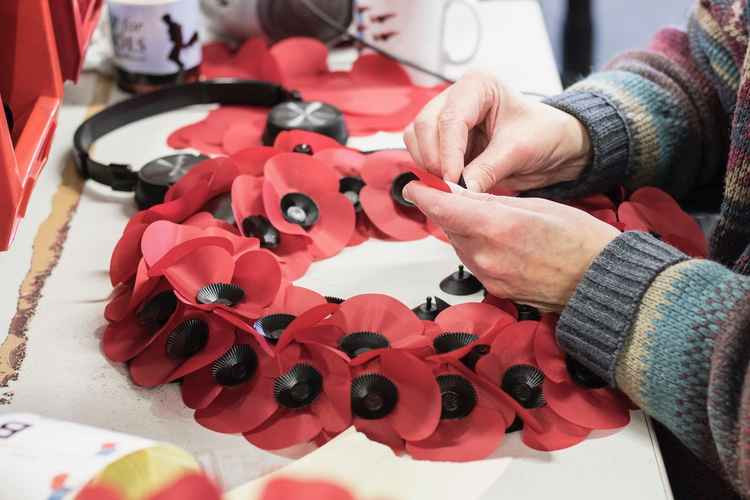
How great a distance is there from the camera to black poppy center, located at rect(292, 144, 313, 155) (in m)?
0.91

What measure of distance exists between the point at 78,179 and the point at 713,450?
0.69 m

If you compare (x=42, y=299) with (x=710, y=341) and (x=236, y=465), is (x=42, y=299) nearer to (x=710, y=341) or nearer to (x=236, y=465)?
(x=236, y=465)

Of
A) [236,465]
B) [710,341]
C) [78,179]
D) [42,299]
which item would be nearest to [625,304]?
[710,341]

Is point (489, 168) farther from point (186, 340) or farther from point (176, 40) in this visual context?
point (176, 40)

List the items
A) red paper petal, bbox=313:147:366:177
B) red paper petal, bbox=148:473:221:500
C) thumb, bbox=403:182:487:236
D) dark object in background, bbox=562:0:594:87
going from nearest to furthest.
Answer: red paper petal, bbox=148:473:221:500 < thumb, bbox=403:182:487:236 < red paper petal, bbox=313:147:366:177 < dark object in background, bbox=562:0:594:87

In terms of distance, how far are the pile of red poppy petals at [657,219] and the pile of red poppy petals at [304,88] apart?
0.33 m

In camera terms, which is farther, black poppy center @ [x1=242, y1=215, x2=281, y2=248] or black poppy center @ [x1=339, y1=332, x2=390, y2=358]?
black poppy center @ [x1=242, y1=215, x2=281, y2=248]

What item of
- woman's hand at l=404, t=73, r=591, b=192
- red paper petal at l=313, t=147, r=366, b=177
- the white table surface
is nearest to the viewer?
the white table surface

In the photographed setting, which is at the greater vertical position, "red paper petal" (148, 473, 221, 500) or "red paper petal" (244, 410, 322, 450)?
"red paper petal" (148, 473, 221, 500)

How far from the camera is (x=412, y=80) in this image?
46.4 inches

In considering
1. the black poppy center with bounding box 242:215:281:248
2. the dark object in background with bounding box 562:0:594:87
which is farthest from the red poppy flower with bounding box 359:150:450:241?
the dark object in background with bounding box 562:0:594:87

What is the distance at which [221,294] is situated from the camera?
27.5 inches

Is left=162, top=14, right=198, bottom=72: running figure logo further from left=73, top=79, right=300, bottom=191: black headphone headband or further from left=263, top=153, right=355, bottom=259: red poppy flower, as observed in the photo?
left=263, top=153, right=355, bottom=259: red poppy flower

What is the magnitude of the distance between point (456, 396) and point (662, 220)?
0.32m
